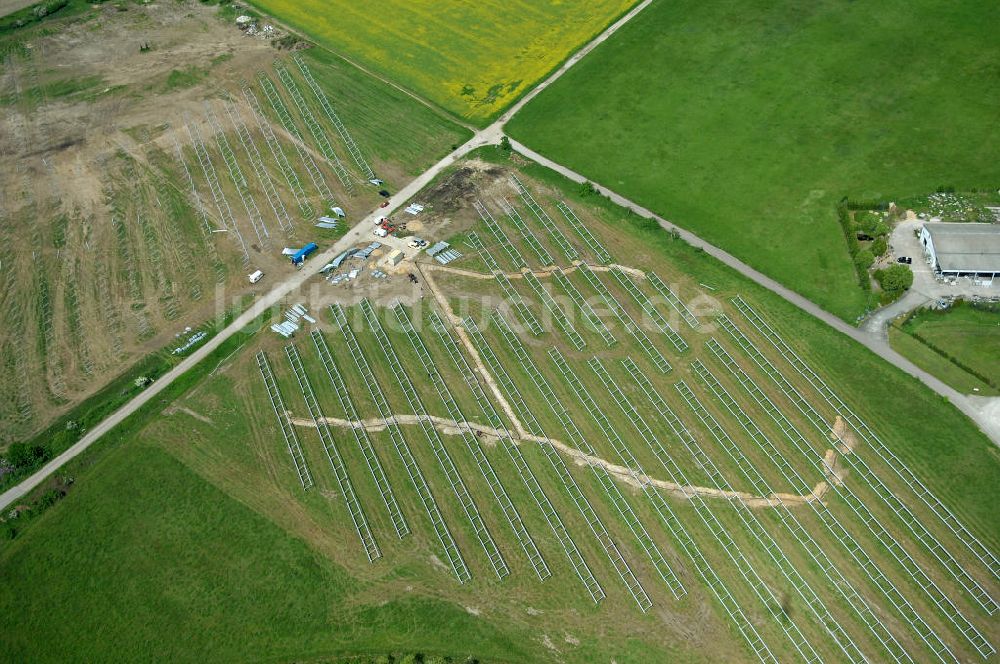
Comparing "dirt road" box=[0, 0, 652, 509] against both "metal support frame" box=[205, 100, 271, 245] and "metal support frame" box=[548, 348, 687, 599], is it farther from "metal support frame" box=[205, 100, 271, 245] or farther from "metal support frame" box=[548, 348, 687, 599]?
"metal support frame" box=[548, 348, 687, 599]

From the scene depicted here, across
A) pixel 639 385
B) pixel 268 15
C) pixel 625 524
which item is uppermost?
pixel 268 15

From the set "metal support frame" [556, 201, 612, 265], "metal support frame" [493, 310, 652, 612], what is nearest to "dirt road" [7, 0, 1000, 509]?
"metal support frame" [556, 201, 612, 265]

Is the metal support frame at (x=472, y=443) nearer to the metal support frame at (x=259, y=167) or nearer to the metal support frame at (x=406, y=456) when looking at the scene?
the metal support frame at (x=406, y=456)

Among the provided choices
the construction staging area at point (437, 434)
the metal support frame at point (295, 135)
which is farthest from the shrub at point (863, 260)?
the metal support frame at point (295, 135)

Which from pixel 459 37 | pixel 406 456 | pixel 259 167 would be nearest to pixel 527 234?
pixel 406 456

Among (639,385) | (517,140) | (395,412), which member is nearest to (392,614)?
(395,412)

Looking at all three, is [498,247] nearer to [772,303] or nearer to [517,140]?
[517,140]

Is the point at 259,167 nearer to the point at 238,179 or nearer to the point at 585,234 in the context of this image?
the point at 238,179
